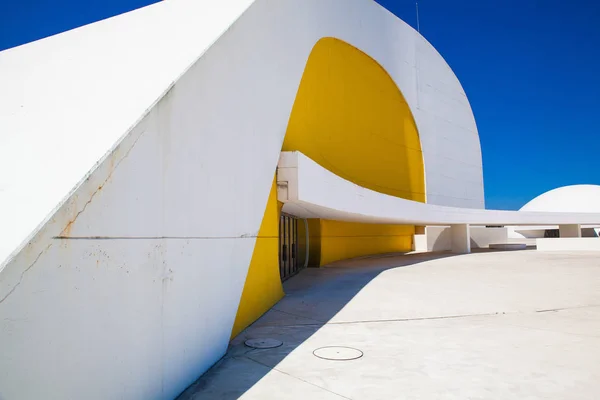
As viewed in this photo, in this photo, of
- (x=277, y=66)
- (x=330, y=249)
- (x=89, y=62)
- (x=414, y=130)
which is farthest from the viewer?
(x=414, y=130)

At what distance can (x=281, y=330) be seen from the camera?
5.74 metres

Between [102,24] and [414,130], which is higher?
[414,130]

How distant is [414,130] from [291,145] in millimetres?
13816

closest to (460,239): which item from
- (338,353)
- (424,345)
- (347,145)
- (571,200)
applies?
(347,145)

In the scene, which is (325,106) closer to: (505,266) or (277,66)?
(277,66)

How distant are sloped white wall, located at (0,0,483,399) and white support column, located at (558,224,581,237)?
93.3ft

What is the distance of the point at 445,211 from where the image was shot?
19.4m

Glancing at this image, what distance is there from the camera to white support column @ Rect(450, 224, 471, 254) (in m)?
22.5

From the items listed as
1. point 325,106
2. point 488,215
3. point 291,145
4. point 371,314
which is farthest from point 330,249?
point 488,215

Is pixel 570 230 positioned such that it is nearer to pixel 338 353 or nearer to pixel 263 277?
pixel 263 277

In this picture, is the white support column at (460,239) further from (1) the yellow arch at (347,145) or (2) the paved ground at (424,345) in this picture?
A: (2) the paved ground at (424,345)

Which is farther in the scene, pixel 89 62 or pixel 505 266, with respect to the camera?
Result: pixel 505 266

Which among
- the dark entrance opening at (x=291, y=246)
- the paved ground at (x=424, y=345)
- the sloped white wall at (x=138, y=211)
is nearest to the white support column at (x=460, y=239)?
the dark entrance opening at (x=291, y=246)

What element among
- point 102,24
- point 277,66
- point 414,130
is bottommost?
point 277,66
